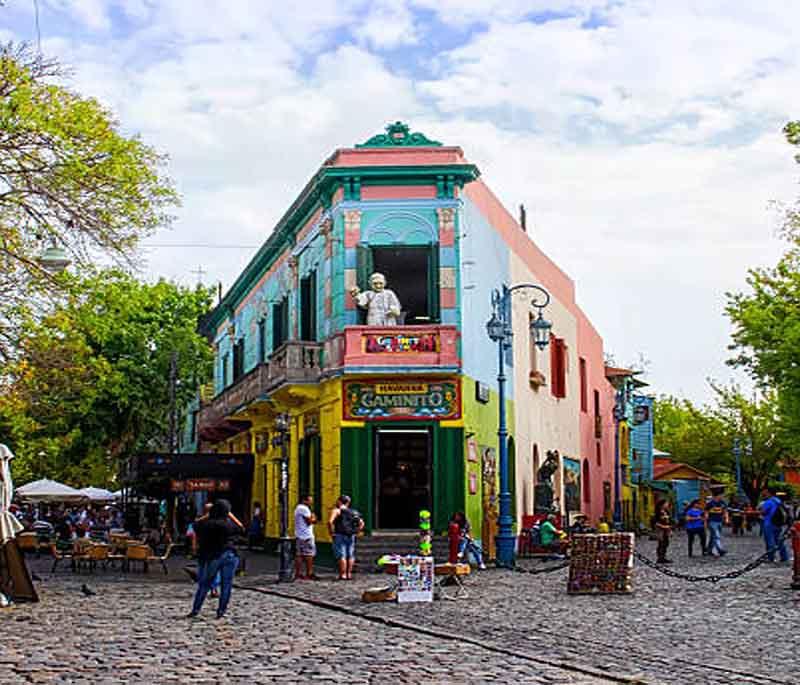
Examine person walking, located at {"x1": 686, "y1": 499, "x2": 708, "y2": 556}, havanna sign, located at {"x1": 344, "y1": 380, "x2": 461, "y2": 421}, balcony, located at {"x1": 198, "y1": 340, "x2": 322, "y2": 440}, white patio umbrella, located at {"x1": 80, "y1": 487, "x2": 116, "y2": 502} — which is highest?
balcony, located at {"x1": 198, "y1": 340, "x2": 322, "y2": 440}

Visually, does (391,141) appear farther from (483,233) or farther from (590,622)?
(590,622)

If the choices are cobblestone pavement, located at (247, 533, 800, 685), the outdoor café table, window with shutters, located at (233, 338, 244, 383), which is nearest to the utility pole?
window with shutters, located at (233, 338, 244, 383)

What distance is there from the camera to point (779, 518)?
24.9 metres

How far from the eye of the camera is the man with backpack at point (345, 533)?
21.7m

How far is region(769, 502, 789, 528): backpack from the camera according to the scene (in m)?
24.9

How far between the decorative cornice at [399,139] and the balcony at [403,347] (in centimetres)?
400

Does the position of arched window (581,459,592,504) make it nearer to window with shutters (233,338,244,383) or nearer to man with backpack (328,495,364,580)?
window with shutters (233,338,244,383)

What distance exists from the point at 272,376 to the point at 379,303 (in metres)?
4.26

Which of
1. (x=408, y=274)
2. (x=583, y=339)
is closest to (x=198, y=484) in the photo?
(x=408, y=274)

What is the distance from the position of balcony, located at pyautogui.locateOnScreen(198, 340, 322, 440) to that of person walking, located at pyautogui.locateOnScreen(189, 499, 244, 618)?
11.3m

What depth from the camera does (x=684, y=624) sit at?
14.2m

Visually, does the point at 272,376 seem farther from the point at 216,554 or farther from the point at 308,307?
the point at 216,554

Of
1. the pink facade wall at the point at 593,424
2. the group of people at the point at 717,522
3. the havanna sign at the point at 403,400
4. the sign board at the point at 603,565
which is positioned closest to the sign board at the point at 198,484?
the havanna sign at the point at 403,400

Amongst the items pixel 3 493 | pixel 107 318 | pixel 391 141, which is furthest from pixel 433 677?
pixel 391 141
